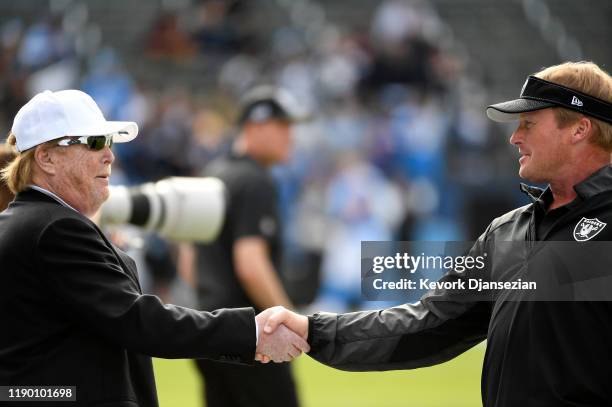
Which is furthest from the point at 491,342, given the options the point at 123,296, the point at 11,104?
the point at 11,104

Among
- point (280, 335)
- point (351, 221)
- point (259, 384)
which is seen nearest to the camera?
point (280, 335)

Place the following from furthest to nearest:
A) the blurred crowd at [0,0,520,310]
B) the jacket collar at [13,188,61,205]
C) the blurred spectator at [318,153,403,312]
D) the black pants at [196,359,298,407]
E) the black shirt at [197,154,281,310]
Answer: the blurred crowd at [0,0,520,310] < the blurred spectator at [318,153,403,312] < the black shirt at [197,154,281,310] < the black pants at [196,359,298,407] < the jacket collar at [13,188,61,205]

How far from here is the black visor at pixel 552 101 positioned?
12.0 feet

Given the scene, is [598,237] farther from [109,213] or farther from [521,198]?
[521,198]

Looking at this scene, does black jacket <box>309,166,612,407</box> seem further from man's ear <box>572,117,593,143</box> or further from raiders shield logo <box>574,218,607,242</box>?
man's ear <box>572,117,593,143</box>

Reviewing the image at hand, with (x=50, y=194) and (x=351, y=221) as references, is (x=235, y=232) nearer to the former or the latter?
(x=50, y=194)

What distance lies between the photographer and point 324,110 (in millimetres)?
18859

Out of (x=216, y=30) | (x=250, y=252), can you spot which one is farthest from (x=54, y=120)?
(x=216, y=30)

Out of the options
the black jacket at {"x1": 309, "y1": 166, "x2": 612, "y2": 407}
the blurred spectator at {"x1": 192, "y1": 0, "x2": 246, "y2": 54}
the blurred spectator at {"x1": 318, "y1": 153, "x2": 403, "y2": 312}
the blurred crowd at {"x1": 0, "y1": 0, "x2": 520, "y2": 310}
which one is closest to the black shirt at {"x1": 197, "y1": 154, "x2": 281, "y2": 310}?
the black jacket at {"x1": 309, "y1": 166, "x2": 612, "y2": 407}

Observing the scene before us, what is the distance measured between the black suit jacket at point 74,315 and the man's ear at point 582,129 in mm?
1496

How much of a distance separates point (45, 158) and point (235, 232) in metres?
2.71

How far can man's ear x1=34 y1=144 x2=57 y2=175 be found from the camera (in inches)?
145

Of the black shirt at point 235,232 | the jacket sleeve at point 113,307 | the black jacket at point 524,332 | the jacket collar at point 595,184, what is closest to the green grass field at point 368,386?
the black shirt at point 235,232

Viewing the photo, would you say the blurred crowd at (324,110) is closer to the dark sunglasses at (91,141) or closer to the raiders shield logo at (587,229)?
the dark sunglasses at (91,141)
